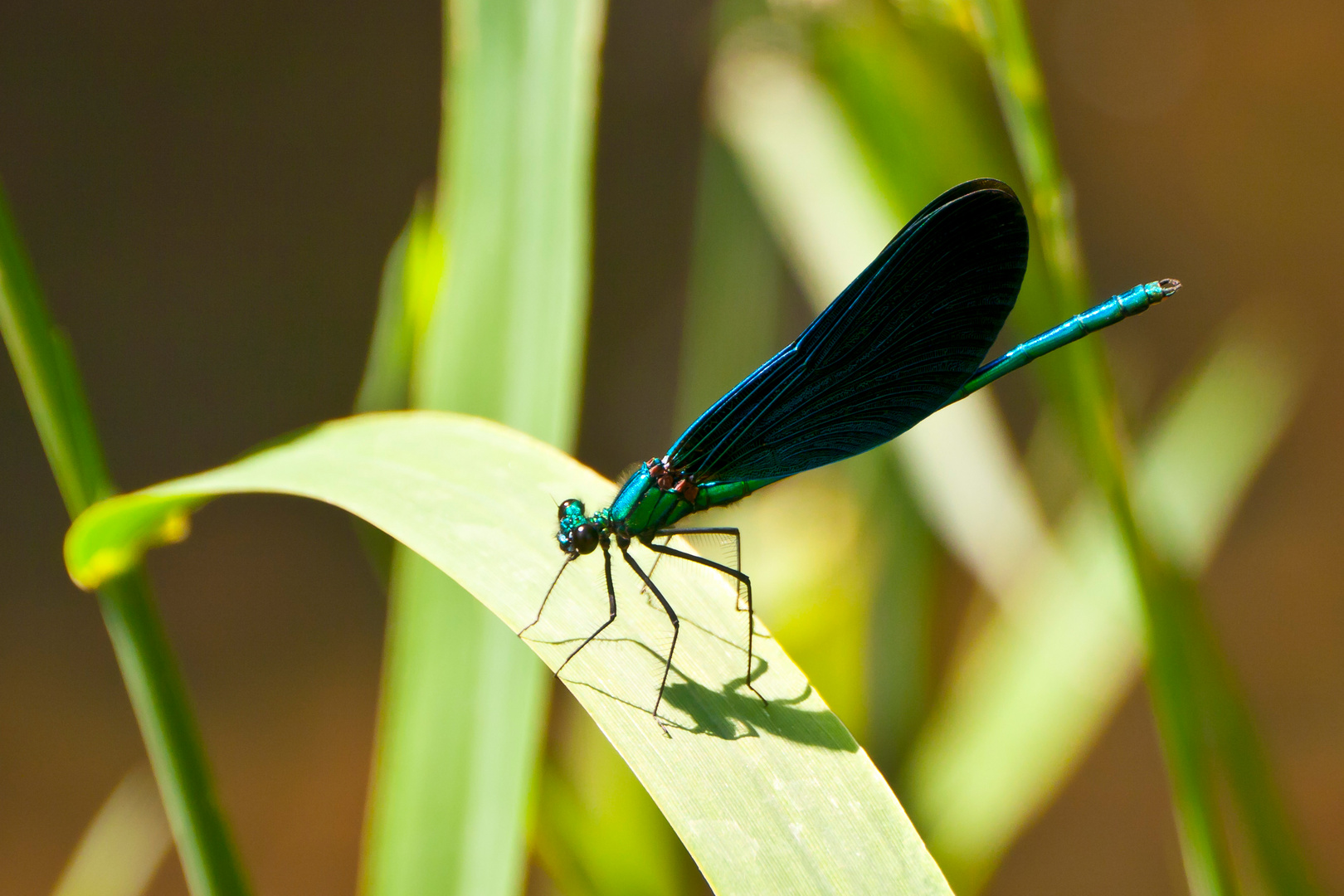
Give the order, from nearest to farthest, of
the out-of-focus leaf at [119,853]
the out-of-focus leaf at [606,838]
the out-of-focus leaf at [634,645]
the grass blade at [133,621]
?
the out-of-focus leaf at [634,645] → the grass blade at [133,621] → the out-of-focus leaf at [606,838] → the out-of-focus leaf at [119,853]

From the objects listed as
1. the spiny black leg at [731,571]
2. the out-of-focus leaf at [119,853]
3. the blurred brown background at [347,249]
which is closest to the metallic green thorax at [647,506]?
the spiny black leg at [731,571]

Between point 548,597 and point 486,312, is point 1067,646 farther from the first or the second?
point 486,312

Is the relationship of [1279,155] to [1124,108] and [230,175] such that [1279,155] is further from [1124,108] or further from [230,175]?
[230,175]

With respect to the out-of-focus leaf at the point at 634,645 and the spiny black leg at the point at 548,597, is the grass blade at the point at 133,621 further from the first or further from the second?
the spiny black leg at the point at 548,597

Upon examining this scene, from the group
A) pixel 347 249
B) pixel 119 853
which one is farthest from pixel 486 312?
pixel 347 249

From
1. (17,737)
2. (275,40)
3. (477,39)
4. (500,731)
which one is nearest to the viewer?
(500,731)

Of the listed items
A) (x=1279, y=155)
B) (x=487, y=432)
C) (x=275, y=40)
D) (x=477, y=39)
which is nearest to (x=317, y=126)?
(x=275, y=40)
